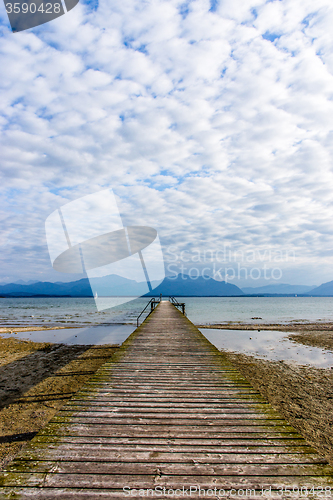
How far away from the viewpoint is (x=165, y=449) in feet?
8.96

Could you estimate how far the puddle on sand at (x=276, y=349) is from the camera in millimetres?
14406

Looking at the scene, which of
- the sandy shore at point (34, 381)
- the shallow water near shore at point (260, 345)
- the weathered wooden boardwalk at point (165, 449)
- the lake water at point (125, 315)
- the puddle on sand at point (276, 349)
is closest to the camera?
the weathered wooden boardwalk at point (165, 449)

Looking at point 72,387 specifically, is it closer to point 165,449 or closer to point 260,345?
point 165,449

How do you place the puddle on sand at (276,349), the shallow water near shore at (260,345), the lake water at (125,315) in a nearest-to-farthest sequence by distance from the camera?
the puddle on sand at (276,349) → the shallow water near shore at (260,345) → the lake water at (125,315)

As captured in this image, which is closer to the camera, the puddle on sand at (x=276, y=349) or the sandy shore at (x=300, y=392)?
the sandy shore at (x=300, y=392)

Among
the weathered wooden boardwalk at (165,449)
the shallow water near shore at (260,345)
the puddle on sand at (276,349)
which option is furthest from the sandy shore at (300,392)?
the weathered wooden boardwalk at (165,449)

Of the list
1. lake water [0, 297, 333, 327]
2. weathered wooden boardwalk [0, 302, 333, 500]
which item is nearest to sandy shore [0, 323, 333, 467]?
weathered wooden boardwalk [0, 302, 333, 500]

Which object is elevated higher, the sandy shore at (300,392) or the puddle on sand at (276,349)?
the sandy shore at (300,392)

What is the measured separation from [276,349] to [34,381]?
49.0 feet

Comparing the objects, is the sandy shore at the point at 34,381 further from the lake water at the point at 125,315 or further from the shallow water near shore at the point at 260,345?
the lake water at the point at 125,315

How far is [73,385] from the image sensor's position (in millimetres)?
9859

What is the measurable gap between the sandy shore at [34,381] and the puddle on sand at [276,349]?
29.4 feet

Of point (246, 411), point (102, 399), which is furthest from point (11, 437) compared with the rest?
point (246, 411)

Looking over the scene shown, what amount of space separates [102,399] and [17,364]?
1184 centimetres
